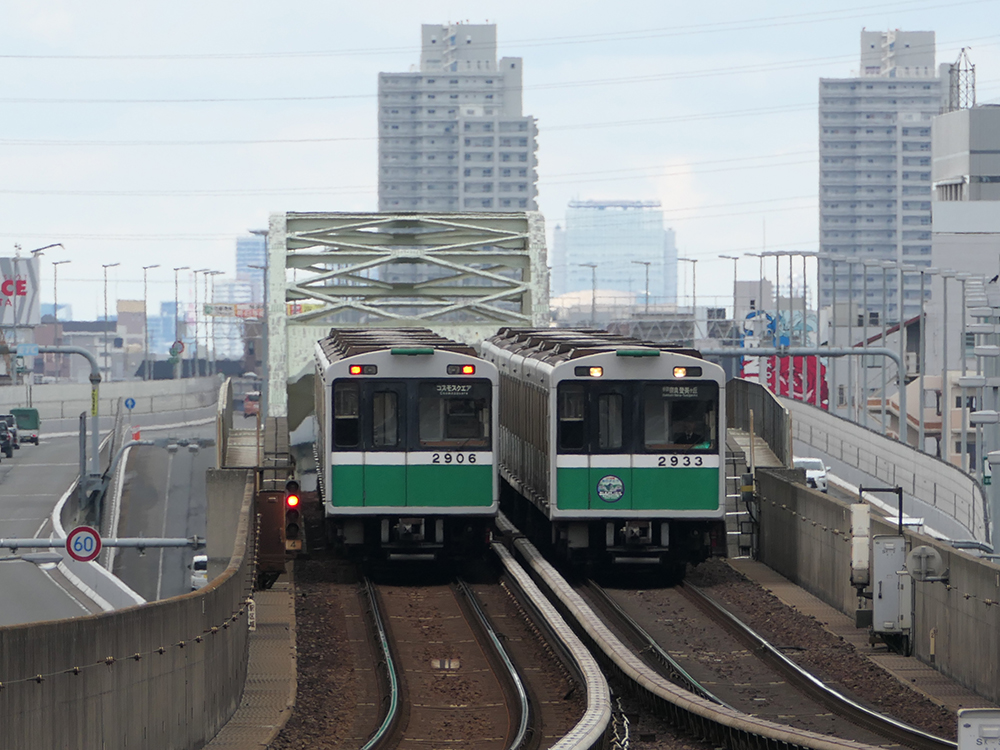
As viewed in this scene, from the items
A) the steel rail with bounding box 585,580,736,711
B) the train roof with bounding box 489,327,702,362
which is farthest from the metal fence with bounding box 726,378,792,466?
the steel rail with bounding box 585,580,736,711

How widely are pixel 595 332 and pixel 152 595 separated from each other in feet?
82.8

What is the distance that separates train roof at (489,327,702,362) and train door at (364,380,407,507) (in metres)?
2.32

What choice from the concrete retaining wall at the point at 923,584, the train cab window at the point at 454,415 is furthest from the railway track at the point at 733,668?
the train cab window at the point at 454,415

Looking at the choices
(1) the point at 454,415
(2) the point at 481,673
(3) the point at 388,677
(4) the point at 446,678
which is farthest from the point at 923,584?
(1) the point at 454,415

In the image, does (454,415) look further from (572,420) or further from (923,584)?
(923,584)

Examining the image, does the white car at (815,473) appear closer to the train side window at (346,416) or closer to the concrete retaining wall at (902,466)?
the concrete retaining wall at (902,466)

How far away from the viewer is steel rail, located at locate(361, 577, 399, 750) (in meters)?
12.9

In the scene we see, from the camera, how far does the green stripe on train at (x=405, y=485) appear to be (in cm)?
2097

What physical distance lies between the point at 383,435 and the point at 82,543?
4.48 m

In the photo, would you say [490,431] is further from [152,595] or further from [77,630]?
[152,595]

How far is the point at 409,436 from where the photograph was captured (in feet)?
68.7

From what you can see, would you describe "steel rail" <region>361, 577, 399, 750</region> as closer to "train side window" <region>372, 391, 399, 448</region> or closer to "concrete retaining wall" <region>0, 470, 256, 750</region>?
"concrete retaining wall" <region>0, 470, 256, 750</region>

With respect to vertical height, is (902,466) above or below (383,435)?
below

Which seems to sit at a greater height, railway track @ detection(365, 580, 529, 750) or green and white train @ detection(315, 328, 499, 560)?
green and white train @ detection(315, 328, 499, 560)
